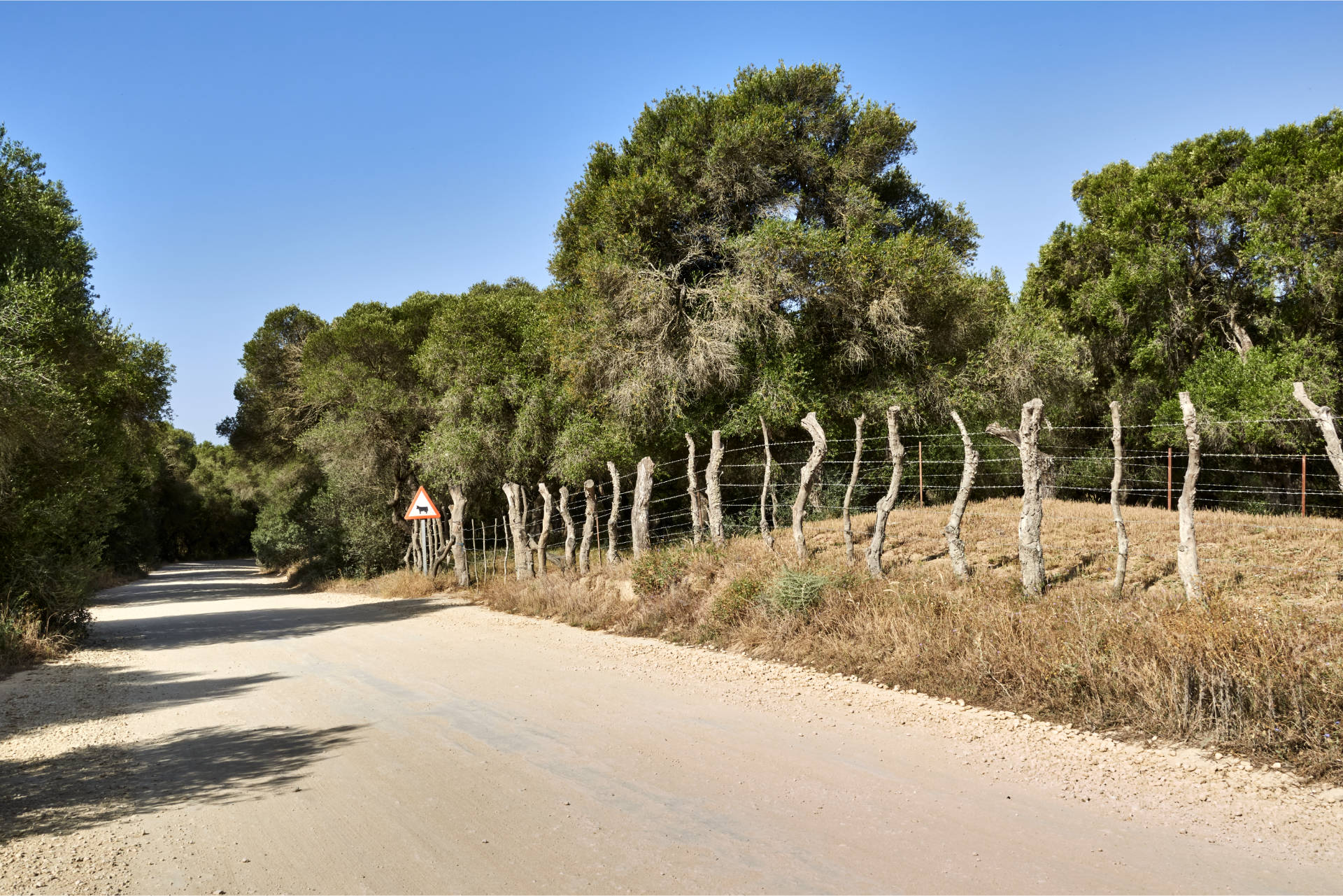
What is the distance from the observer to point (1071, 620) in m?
7.15

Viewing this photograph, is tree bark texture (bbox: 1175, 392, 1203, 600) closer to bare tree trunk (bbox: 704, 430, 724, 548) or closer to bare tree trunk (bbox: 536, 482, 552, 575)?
bare tree trunk (bbox: 704, 430, 724, 548)

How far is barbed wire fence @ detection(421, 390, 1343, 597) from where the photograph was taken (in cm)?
1187

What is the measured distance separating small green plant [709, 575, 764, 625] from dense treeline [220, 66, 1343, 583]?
782 centimetres

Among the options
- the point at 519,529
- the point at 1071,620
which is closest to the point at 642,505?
the point at 519,529

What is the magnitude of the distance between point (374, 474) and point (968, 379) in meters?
19.7

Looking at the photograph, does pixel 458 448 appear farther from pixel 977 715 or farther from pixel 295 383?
pixel 977 715

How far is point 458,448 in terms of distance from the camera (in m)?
23.2

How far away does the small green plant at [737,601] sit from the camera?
413 inches

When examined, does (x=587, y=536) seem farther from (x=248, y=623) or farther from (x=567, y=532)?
(x=248, y=623)

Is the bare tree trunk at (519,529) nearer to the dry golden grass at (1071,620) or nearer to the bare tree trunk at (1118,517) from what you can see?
the dry golden grass at (1071,620)

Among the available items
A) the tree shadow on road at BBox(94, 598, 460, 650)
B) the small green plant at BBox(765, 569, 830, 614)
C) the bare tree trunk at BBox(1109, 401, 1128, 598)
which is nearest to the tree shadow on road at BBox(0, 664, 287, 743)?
the tree shadow on road at BBox(94, 598, 460, 650)

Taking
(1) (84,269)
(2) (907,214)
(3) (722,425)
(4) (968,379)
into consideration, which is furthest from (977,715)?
(1) (84,269)

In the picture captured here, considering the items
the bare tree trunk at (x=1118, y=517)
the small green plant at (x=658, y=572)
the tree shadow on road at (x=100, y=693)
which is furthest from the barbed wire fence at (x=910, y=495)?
the tree shadow on road at (x=100, y=693)

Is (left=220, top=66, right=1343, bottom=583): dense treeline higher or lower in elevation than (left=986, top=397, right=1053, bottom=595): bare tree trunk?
higher
